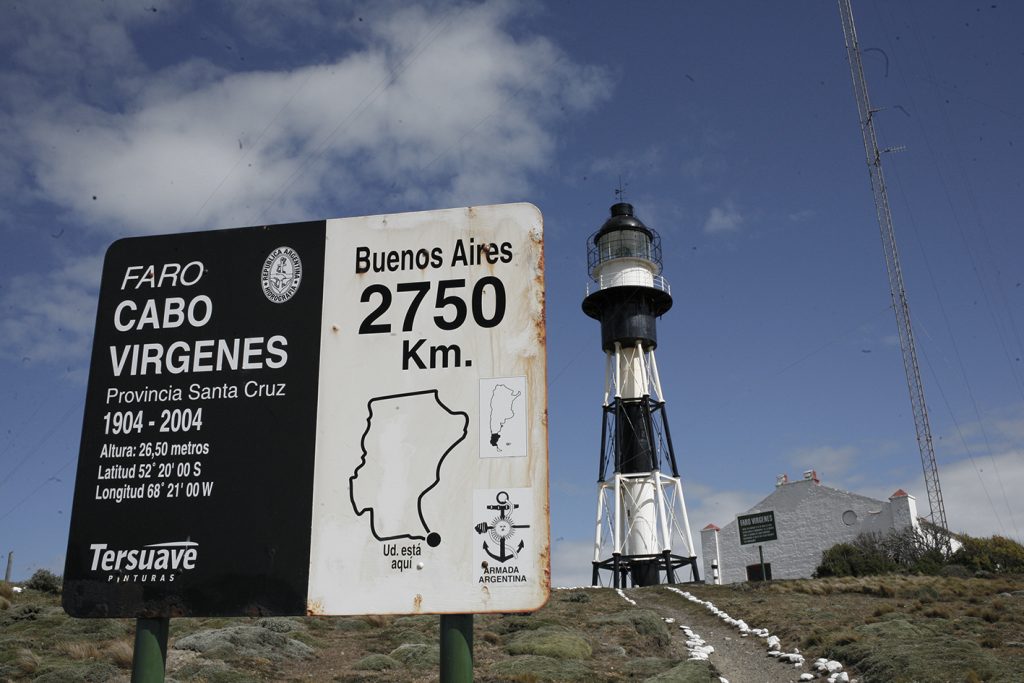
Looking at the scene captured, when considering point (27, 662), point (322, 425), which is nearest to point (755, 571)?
point (27, 662)

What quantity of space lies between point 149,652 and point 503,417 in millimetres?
2159

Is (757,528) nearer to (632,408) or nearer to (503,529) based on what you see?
(632,408)

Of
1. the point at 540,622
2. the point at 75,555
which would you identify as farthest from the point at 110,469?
the point at 540,622

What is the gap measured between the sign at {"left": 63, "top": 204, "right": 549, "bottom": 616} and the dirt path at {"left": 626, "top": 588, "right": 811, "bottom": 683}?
13313 millimetres

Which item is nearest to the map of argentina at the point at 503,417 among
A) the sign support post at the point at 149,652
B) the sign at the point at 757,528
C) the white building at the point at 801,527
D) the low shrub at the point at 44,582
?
the sign support post at the point at 149,652

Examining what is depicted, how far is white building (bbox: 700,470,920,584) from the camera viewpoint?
47.9m

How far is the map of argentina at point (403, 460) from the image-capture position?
13.1 feet

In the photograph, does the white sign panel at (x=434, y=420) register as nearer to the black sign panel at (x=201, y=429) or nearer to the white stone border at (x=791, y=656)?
the black sign panel at (x=201, y=429)

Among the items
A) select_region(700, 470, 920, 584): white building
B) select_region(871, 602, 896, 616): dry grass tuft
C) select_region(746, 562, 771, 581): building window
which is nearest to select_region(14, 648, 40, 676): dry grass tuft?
select_region(871, 602, 896, 616): dry grass tuft

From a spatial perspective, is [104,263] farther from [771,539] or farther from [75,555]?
[771,539]

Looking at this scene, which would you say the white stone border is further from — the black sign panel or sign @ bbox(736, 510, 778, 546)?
sign @ bbox(736, 510, 778, 546)

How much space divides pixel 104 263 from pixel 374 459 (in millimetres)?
2086

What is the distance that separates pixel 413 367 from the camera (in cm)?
418

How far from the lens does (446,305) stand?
4262mm
